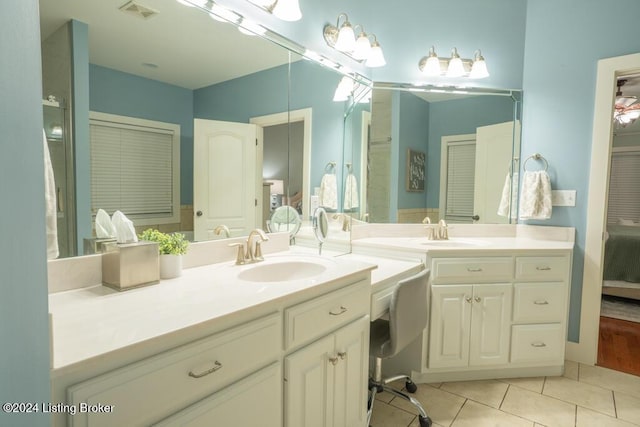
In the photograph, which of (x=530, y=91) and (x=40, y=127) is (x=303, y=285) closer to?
(x=40, y=127)

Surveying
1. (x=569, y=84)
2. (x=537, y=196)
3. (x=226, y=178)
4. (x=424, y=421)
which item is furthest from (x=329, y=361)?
(x=569, y=84)

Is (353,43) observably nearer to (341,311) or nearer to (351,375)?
(341,311)

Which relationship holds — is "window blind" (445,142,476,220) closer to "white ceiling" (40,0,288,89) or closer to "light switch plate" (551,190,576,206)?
"light switch plate" (551,190,576,206)

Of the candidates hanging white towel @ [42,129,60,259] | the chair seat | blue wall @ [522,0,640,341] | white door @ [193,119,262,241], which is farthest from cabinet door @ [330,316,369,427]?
blue wall @ [522,0,640,341]

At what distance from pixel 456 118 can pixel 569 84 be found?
Result: 737mm

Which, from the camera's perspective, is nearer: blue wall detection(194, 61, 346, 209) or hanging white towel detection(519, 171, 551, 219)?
blue wall detection(194, 61, 346, 209)

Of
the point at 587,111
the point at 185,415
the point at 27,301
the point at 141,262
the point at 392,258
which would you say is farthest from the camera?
the point at 587,111

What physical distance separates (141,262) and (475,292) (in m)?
1.77

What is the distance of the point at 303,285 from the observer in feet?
4.06

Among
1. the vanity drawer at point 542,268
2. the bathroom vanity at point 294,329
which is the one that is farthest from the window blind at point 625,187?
the vanity drawer at point 542,268

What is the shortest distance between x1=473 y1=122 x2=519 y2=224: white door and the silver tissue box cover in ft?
7.10

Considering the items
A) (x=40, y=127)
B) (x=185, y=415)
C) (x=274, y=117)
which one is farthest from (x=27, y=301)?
(x=274, y=117)

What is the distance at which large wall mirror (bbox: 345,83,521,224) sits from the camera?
2.41m

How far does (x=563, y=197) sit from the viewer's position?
239cm
